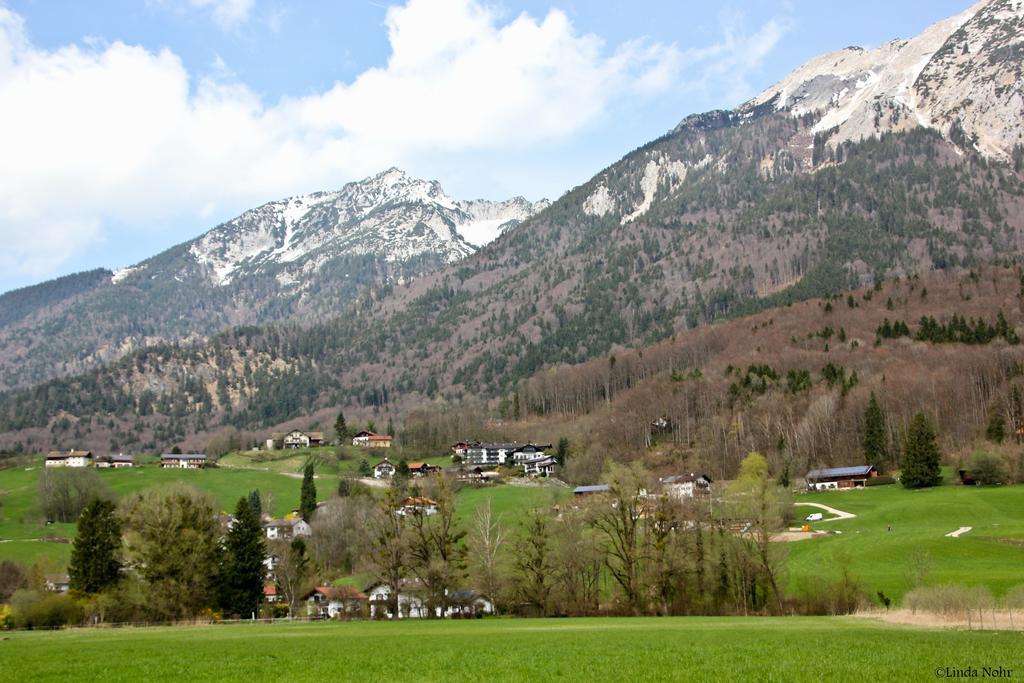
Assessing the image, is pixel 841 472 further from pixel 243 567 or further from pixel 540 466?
pixel 243 567

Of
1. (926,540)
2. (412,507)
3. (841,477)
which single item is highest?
(412,507)

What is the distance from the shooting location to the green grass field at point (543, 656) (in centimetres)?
2744

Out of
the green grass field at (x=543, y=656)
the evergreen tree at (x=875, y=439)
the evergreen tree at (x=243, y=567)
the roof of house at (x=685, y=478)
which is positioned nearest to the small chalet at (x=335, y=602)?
the evergreen tree at (x=243, y=567)

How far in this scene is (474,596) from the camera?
81.4 metres

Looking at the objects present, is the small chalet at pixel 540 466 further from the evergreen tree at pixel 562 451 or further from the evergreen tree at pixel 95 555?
the evergreen tree at pixel 95 555

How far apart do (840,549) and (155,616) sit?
6888 centimetres

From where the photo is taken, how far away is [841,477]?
144 m

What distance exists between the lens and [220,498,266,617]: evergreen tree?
263 ft

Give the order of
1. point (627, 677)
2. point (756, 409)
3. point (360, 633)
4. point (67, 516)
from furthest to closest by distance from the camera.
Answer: point (756, 409)
point (67, 516)
point (360, 633)
point (627, 677)

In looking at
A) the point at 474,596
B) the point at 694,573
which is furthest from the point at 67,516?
Answer: the point at 694,573

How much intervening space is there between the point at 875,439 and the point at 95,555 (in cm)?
12687

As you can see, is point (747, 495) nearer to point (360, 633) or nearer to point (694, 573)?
point (694, 573)

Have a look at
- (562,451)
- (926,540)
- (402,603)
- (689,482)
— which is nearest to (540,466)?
(562,451)

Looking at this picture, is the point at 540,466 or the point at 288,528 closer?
the point at 288,528
